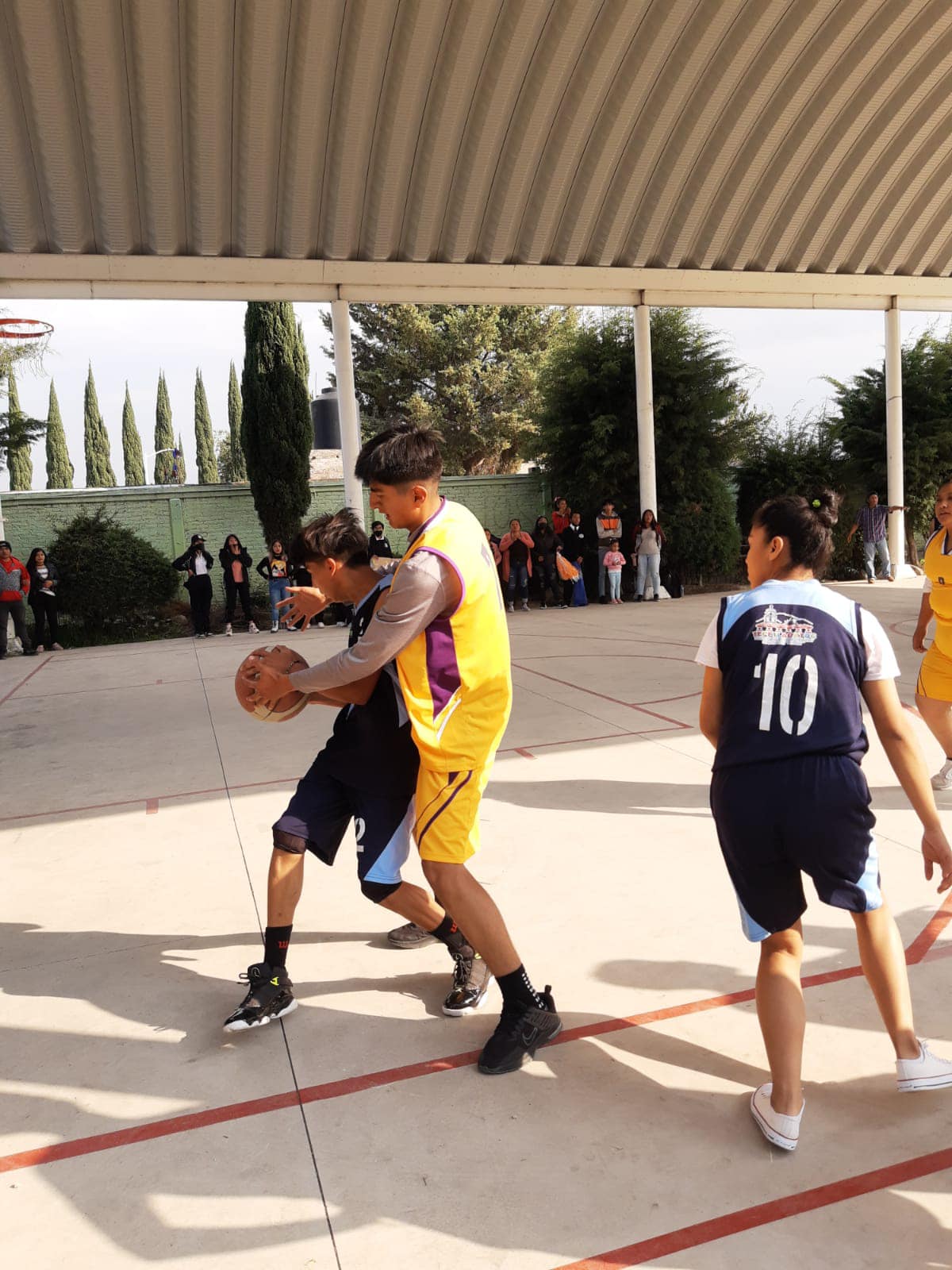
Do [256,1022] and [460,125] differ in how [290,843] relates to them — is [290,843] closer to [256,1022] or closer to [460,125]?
[256,1022]

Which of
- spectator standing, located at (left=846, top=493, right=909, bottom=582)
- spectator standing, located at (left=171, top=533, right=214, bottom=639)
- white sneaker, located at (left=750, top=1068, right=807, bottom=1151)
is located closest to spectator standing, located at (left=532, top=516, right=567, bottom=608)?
spectator standing, located at (left=846, top=493, right=909, bottom=582)

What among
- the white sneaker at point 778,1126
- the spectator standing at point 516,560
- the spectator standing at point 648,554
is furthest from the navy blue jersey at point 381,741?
the spectator standing at point 648,554

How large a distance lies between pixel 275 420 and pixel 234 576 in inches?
196

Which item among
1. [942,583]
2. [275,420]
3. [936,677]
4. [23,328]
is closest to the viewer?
[942,583]

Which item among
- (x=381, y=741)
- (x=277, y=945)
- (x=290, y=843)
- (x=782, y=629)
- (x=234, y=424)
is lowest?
(x=277, y=945)

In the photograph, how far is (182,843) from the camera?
16.6 feet

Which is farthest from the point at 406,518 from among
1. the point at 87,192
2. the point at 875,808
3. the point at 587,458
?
the point at 587,458

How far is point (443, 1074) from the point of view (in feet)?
9.36

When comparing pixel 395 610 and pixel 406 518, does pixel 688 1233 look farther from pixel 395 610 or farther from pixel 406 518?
pixel 406 518

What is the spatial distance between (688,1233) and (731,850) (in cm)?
85

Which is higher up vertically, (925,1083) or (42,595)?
(42,595)

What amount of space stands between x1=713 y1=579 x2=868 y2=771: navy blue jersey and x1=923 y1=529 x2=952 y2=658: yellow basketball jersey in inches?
110

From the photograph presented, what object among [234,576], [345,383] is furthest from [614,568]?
[234,576]

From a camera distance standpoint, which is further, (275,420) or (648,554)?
(275,420)
